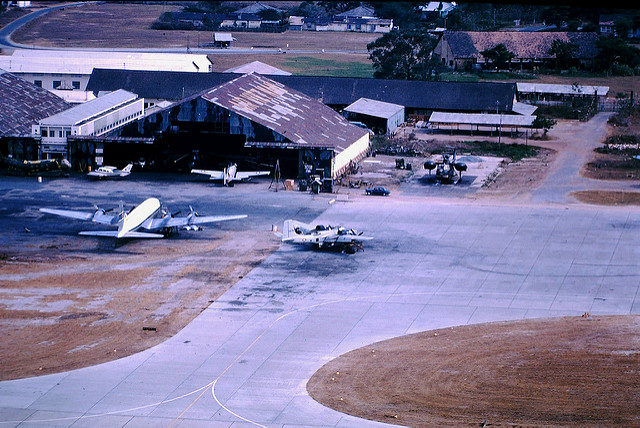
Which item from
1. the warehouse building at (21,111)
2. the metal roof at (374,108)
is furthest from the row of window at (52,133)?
the metal roof at (374,108)

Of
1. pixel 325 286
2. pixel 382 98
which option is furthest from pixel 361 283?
pixel 382 98

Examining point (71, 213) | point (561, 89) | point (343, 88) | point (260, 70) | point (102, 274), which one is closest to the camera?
point (102, 274)

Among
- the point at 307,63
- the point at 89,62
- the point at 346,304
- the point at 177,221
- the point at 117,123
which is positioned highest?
the point at 89,62

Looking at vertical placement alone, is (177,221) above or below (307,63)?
below

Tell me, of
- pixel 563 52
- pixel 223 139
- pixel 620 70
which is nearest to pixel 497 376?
pixel 223 139

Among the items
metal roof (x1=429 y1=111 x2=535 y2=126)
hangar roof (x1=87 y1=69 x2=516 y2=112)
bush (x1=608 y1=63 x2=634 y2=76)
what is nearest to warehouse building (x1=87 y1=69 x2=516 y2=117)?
hangar roof (x1=87 y1=69 x2=516 y2=112)

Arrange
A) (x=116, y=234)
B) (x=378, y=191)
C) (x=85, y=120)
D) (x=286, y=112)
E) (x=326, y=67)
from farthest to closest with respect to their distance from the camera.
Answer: (x=326, y=67) < (x=85, y=120) < (x=286, y=112) < (x=378, y=191) < (x=116, y=234)

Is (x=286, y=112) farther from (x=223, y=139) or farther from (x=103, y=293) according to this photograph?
(x=103, y=293)

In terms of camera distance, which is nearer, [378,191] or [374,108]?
[378,191]
